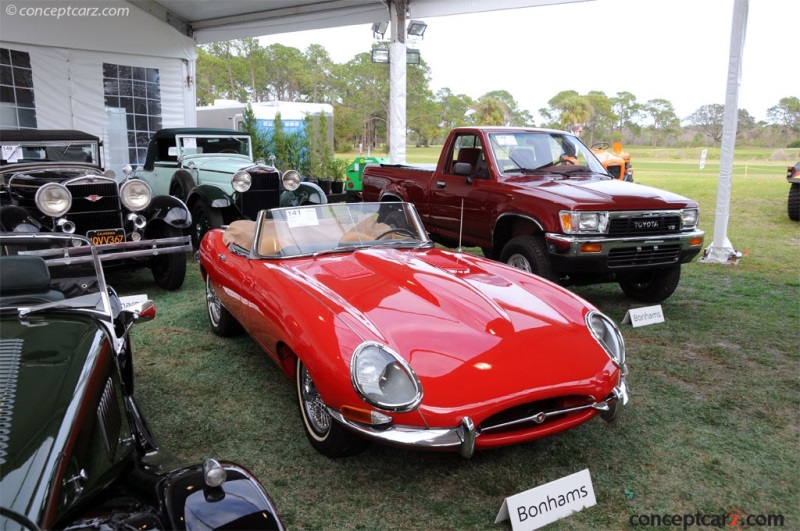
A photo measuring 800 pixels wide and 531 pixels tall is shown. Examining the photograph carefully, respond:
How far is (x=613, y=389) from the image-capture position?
2.86 meters

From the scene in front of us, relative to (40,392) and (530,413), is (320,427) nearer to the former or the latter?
(530,413)

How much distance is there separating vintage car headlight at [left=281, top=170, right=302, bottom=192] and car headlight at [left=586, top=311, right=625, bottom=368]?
21.5 feet

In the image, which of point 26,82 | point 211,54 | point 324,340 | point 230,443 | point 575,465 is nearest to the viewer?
point 324,340

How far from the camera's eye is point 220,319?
194 inches

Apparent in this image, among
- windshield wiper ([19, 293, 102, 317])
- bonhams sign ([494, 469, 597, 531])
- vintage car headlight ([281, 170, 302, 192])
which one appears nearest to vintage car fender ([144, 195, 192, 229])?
vintage car headlight ([281, 170, 302, 192])

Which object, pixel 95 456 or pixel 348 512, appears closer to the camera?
pixel 95 456

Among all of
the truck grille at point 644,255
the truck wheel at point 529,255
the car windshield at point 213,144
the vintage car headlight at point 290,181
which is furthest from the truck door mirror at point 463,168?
the car windshield at point 213,144

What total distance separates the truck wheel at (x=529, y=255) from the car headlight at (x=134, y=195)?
13.4 ft

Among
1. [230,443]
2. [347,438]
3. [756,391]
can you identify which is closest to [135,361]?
[230,443]

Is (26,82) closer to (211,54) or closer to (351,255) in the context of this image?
(351,255)

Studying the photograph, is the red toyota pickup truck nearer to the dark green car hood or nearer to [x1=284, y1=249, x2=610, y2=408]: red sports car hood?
[x1=284, y1=249, x2=610, y2=408]: red sports car hood

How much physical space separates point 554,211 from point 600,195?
487 mm

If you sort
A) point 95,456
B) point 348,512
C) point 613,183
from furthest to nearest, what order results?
point 613,183
point 348,512
point 95,456

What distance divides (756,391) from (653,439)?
1.22 m
